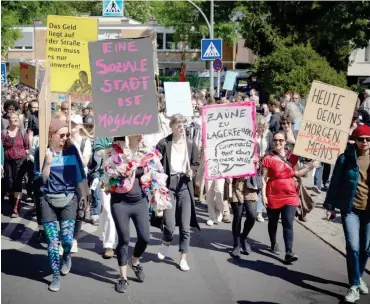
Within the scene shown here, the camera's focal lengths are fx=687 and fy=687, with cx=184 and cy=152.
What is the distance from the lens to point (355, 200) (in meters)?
6.76

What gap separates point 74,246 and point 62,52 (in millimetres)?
3073

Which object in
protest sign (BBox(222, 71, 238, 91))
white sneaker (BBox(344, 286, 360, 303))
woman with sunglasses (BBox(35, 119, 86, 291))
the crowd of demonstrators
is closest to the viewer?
white sneaker (BBox(344, 286, 360, 303))

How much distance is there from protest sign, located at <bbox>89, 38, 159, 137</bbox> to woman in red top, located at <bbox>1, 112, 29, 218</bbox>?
4.34m

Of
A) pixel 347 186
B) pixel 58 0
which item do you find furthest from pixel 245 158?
pixel 58 0

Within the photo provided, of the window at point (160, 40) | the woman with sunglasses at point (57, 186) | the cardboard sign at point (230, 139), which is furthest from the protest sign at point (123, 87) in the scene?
the window at point (160, 40)

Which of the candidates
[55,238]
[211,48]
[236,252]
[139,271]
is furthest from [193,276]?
[211,48]

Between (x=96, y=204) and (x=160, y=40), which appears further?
(x=160, y=40)

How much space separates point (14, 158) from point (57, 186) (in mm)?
4306

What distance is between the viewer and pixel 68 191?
6973 mm

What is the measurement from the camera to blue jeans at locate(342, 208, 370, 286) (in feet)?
21.8

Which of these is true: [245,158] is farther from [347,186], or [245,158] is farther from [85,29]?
[85,29]


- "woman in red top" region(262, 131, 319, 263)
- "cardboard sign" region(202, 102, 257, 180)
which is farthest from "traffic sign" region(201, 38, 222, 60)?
"woman in red top" region(262, 131, 319, 263)

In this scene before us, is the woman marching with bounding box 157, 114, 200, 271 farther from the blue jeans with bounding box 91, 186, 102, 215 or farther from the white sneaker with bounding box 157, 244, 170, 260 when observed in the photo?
the blue jeans with bounding box 91, 186, 102, 215

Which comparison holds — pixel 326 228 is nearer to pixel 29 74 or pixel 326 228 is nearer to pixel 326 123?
pixel 326 123
